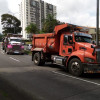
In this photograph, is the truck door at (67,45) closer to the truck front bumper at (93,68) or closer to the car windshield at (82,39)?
the car windshield at (82,39)

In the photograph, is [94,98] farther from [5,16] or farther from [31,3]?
[31,3]

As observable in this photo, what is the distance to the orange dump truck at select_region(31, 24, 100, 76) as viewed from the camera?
295 inches

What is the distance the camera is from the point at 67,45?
929 cm

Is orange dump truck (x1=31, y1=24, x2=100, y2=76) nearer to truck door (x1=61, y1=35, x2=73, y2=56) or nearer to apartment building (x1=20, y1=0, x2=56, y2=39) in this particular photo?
truck door (x1=61, y1=35, x2=73, y2=56)

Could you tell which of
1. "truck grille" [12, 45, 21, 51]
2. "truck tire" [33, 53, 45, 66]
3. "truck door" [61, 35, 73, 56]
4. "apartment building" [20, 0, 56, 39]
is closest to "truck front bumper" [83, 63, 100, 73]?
"truck door" [61, 35, 73, 56]

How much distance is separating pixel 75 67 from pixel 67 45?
1.76 meters

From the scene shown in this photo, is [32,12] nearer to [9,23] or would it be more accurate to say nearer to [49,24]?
[9,23]

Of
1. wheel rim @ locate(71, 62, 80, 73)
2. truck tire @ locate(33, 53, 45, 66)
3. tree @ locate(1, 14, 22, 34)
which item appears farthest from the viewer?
tree @ locate(1, 14, 22, 34)

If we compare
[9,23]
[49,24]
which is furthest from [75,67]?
[9,23]

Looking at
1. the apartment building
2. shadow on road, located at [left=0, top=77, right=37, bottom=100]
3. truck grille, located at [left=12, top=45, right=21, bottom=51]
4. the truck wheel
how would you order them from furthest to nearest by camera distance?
the apartment building < truck grille, located at [left=12, top=45, right=21, bottom=51] < the truck wheel < shadow on road, located at [left=0, top=77, right=37, bottom=100]

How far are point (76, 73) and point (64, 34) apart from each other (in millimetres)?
2849

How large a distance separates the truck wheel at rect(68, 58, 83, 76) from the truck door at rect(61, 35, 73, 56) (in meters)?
1.01

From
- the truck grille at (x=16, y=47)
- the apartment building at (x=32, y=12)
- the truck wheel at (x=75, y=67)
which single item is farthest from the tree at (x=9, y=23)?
the truck wheel at (x=75, y=67)

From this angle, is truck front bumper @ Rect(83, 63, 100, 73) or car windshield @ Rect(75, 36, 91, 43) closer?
truck front bumper @ Rect(83, 63, 100, 73)
